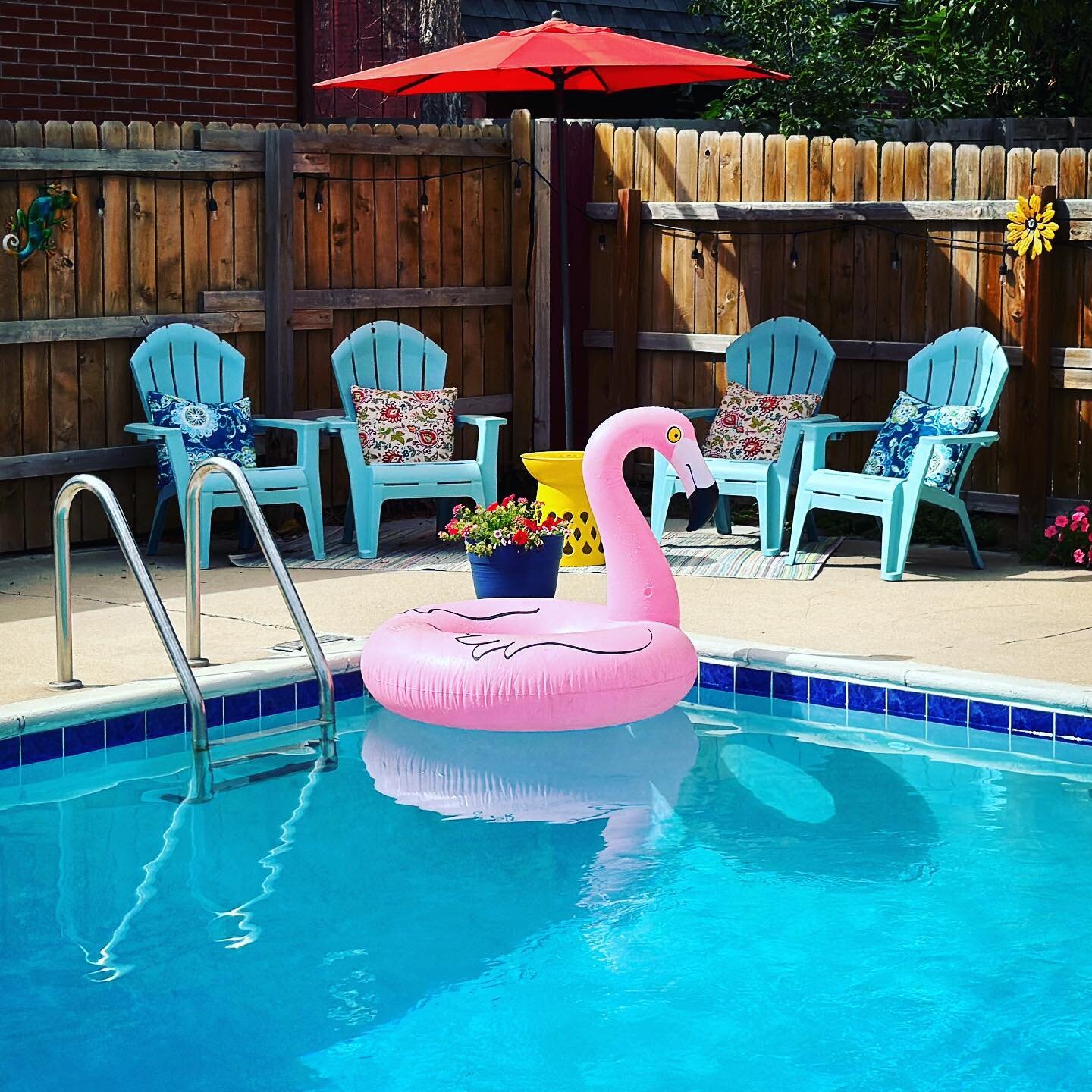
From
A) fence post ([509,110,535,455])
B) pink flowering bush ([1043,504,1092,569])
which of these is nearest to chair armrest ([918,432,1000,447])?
pink flowering bush ([1043,504,1092,569])

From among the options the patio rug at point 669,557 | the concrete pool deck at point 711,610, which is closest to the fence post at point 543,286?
the patio rug at point 669,557

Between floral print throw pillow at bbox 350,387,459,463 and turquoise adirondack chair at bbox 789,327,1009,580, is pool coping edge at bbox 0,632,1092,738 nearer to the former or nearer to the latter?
turquoise adirondack chair at bbox 789,327,1009,580

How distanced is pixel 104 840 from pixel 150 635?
4.63ft

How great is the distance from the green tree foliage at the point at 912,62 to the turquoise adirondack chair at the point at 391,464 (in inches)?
124

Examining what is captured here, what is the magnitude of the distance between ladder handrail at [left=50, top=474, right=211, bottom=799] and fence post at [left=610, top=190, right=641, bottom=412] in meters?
4.16

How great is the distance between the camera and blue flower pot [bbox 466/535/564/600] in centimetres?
612

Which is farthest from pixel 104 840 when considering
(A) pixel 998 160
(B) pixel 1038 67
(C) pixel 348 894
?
(B) pixel 1038 67

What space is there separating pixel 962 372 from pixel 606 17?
577 cm

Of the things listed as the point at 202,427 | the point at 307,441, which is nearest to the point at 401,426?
the point at 307,441

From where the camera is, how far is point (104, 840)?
4.55 meters

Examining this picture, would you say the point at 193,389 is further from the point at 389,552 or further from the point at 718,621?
the point at 718,621

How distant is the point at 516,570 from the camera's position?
613cm

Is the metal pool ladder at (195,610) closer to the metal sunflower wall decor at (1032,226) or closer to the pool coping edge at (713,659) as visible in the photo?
the pool coping edge at (713,659)

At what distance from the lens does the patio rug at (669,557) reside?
23.8 feet
